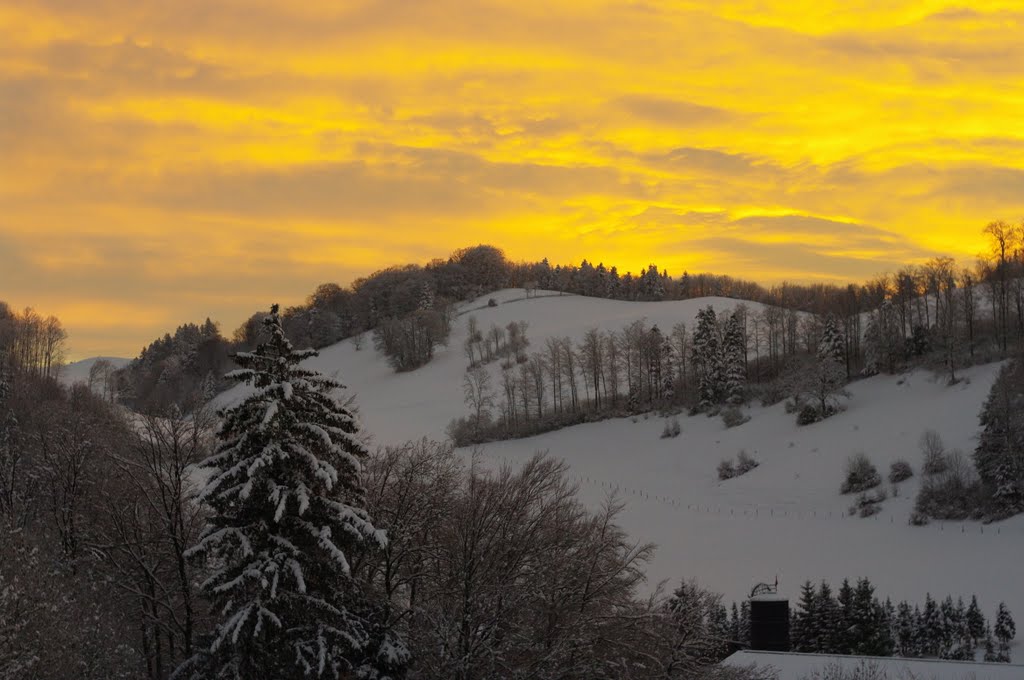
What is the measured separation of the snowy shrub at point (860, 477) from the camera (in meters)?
63.0

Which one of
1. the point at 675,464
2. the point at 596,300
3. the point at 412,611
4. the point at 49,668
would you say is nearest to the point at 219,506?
the point at 412,611

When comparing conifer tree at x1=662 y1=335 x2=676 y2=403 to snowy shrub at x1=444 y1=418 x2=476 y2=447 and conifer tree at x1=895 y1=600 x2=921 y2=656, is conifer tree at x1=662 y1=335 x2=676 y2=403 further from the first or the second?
conifer tree at x1=895 y1=600 x2=921 y2=656

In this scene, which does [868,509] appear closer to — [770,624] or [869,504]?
[869,504]

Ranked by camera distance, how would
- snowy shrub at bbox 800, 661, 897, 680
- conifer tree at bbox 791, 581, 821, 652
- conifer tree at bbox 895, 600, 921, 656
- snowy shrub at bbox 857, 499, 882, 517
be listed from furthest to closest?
snowy shrub at bbox 857, 499, 882, 517 < conifer tree at bbox 791, 581, 821, 652 < conifer tree at bbox 895, 600, 921, 656 < snowy shrub at bbox 800, 661, 897, 680

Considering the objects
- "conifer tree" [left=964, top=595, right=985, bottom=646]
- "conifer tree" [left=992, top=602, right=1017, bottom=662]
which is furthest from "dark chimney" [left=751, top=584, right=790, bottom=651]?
"conifer tree" [left=992, top=602, right=1017, bottom=662]

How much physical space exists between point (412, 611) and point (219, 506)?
Result: 222 inches

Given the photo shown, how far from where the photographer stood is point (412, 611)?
23938 millimetres

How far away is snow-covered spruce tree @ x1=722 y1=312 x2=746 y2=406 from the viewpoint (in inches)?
3494

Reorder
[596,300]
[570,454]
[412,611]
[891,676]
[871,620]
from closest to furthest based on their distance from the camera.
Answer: [412,611], [891,676], [871,620], [570,454], [596,300]

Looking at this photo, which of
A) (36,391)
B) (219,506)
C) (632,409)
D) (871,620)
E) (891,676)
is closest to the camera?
(219,506)

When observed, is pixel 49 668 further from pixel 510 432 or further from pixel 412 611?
pixel 510 432

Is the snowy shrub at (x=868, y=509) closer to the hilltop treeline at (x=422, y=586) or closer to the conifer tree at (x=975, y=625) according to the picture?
the conifer tree at (x=975, y=625)

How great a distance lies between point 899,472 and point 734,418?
71.0 ft

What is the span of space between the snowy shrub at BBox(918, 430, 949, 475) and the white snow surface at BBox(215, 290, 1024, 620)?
88cm
